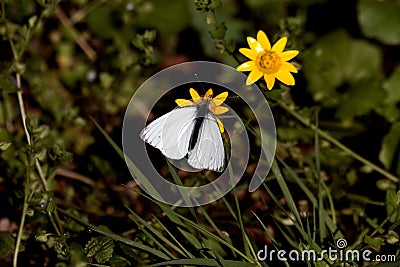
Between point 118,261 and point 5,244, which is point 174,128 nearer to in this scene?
point 118,261

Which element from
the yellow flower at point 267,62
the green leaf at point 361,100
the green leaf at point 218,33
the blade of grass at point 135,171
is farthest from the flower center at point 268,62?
the green leaf at point 361,100

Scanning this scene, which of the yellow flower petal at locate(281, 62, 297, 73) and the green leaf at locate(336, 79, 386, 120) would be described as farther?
the green leaf at locate(336, 79, 386, 120)

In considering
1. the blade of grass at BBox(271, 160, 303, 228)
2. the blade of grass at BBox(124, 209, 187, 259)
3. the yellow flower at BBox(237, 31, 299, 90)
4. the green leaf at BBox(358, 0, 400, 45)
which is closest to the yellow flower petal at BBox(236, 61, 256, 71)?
the yellow flower at BBox(237, 31, 299, 90)

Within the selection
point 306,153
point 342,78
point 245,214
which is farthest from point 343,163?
point 342,78

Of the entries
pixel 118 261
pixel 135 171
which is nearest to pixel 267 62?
pixel 135 171

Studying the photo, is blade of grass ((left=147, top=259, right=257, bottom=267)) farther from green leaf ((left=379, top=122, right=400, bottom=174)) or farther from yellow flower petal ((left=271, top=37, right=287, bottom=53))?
green leaf ((left=379, top=122, right=400, bottom=174))

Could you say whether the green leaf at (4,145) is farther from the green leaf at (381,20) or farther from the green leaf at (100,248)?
the green leaf at (381,20)

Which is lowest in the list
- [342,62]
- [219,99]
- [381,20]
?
[219,99]
